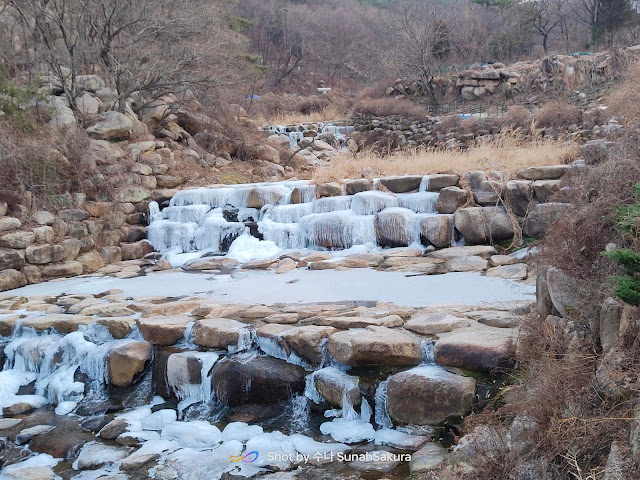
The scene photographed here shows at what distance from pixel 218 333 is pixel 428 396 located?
182 cm

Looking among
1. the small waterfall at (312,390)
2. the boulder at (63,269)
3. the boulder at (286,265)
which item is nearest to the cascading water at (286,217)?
the boulder at (286,265)

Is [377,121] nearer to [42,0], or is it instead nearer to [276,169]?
[276,169]

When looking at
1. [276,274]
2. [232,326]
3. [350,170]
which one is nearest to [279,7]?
[350,170]

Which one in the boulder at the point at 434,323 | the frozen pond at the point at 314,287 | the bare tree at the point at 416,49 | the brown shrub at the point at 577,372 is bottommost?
the frozen pond at the point at 314,287

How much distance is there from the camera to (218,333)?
454 centimetres

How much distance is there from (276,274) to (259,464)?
383 centimetres

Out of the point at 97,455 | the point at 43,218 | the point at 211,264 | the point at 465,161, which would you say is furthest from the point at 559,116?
the point at 97,455

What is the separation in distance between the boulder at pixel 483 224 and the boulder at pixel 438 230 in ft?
0.45

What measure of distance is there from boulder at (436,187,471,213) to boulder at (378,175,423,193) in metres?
0.66

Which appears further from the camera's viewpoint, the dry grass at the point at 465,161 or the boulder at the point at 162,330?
the dry grass at the point at 465,161

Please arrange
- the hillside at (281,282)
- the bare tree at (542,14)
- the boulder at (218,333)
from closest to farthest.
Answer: the hillside at (281,282)
the boulder at (218,333)
the bare tree at (542,14)

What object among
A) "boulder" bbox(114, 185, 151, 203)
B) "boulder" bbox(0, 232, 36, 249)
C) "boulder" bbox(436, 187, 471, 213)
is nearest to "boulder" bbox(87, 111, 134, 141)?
"boulder" bbox(114, 185, 151, 203)

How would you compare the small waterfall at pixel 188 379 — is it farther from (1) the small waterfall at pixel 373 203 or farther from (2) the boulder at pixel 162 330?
(1) the small waterfall at pixel 373 203

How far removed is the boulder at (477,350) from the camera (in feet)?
→ 11.8
